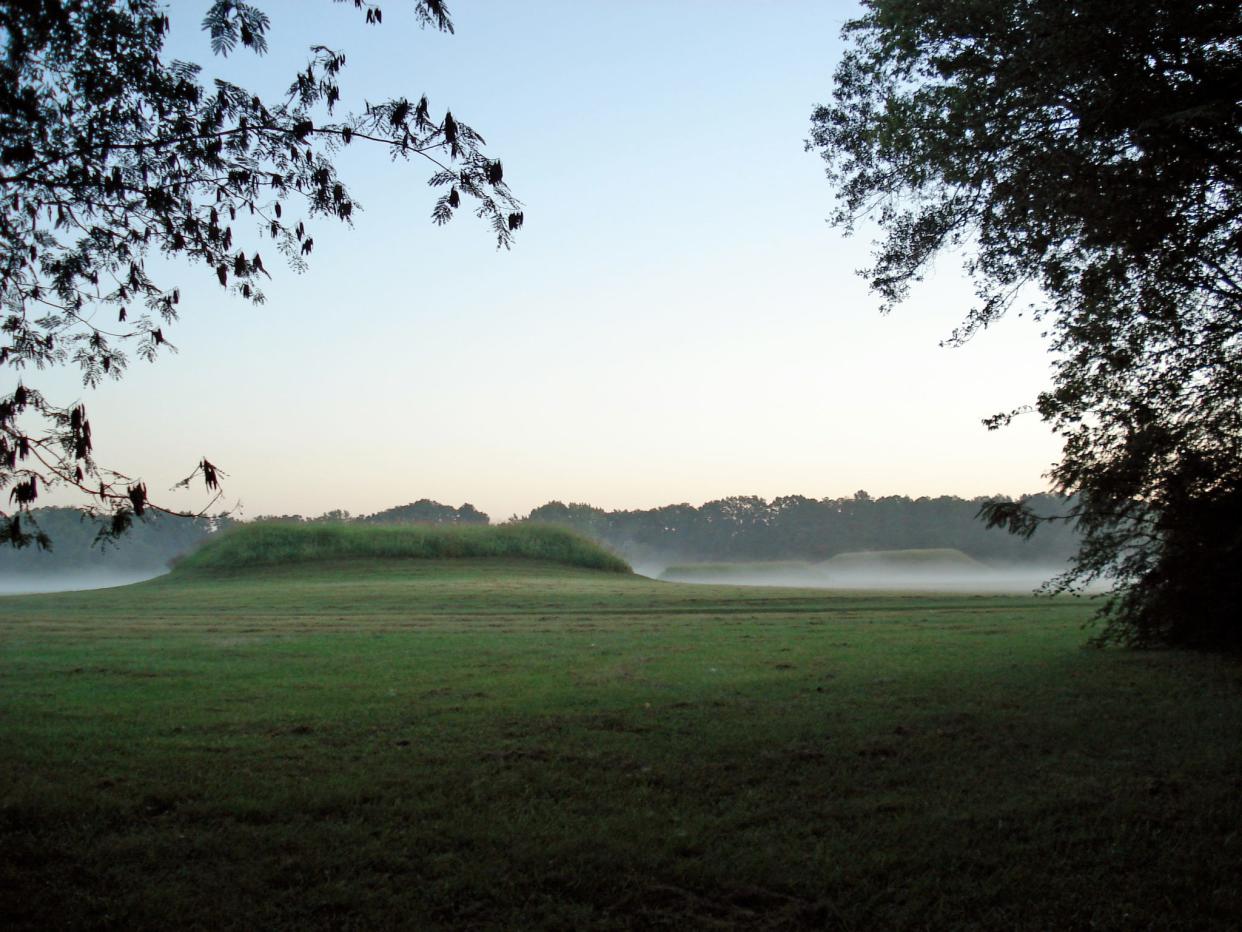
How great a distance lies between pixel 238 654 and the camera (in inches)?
423

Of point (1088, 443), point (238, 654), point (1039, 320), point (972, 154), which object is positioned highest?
point (972, 154)

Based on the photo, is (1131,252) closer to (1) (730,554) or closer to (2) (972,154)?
(2) (972,154)

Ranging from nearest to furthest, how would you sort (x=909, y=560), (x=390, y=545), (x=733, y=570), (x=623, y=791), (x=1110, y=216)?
1. (x=623, y=791)
2. (x=1110, y=216)
3. (x=390, y=545)
4. (x=909, y=560)
5. (x=733, y=570)

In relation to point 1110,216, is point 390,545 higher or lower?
lower

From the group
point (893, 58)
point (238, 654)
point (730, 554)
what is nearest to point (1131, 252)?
point (893, 58)

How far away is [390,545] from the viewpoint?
3503cm

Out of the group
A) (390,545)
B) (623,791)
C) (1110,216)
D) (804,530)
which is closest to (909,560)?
(804,530)

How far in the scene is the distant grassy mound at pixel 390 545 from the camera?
1287 inches

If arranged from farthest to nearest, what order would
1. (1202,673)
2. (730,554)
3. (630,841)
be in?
(730,554)
(1202,673)
(630,841)

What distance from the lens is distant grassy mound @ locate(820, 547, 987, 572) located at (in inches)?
1517

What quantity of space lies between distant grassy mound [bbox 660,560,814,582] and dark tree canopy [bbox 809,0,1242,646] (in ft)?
93.4

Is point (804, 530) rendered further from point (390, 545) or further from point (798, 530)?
point (390, 545)

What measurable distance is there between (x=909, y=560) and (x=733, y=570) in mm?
8145

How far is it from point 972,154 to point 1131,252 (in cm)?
182
